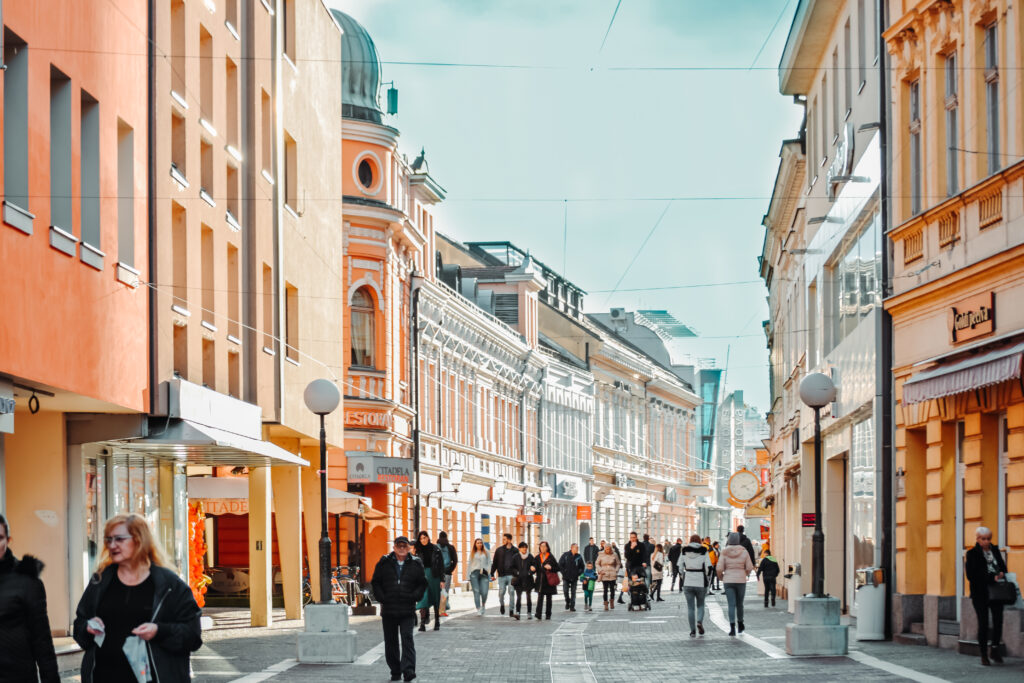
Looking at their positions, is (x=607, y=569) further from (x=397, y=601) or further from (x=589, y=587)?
(x=397, y=601)

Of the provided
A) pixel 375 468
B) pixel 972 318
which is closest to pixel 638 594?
pixel 375 468

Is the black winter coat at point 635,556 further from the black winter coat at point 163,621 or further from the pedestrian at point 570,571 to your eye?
the black winter coat at point 163,621

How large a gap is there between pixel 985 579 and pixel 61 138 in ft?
38.0

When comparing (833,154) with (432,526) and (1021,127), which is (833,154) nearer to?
(1021,127)

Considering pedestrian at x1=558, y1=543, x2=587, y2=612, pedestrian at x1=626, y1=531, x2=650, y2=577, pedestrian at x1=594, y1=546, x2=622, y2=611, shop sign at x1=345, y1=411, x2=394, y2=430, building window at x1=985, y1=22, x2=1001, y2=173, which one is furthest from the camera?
shop sign at x1=345, y1=411, x2=394, y2=430

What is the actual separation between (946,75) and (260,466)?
14.4 m

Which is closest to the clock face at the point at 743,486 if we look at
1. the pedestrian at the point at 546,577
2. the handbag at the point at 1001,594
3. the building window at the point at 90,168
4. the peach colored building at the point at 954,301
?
the pedestrian at the point at 546,577

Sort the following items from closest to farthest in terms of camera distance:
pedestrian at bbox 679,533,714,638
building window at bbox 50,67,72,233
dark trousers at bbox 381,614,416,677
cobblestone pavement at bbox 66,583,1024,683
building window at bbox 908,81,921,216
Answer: dark trousers at bbox 381,614,416,677
cobblestone pavement at bbox 66,583,1024,683
building window at bbox 50,67,72,233
building window at bbox 908,81,921,216
pedestrian at bbox 679,533,714,638

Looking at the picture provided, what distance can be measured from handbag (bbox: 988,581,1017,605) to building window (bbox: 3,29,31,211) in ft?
36.0

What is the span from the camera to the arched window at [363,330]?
4797 cm

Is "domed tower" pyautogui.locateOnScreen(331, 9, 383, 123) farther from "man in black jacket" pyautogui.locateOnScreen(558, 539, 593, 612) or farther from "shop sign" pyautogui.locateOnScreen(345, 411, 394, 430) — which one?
"man in black jacket" pyautogui.locateOnScreen(558, 539, 593, 612)

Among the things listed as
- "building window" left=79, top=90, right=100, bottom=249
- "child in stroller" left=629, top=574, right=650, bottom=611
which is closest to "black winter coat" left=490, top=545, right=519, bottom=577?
"child in stroller" left=629, top=574, right=650, bottom=611

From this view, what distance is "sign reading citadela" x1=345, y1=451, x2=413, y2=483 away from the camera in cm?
4566

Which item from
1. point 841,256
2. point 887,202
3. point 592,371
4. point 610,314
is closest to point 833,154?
point 841,256
